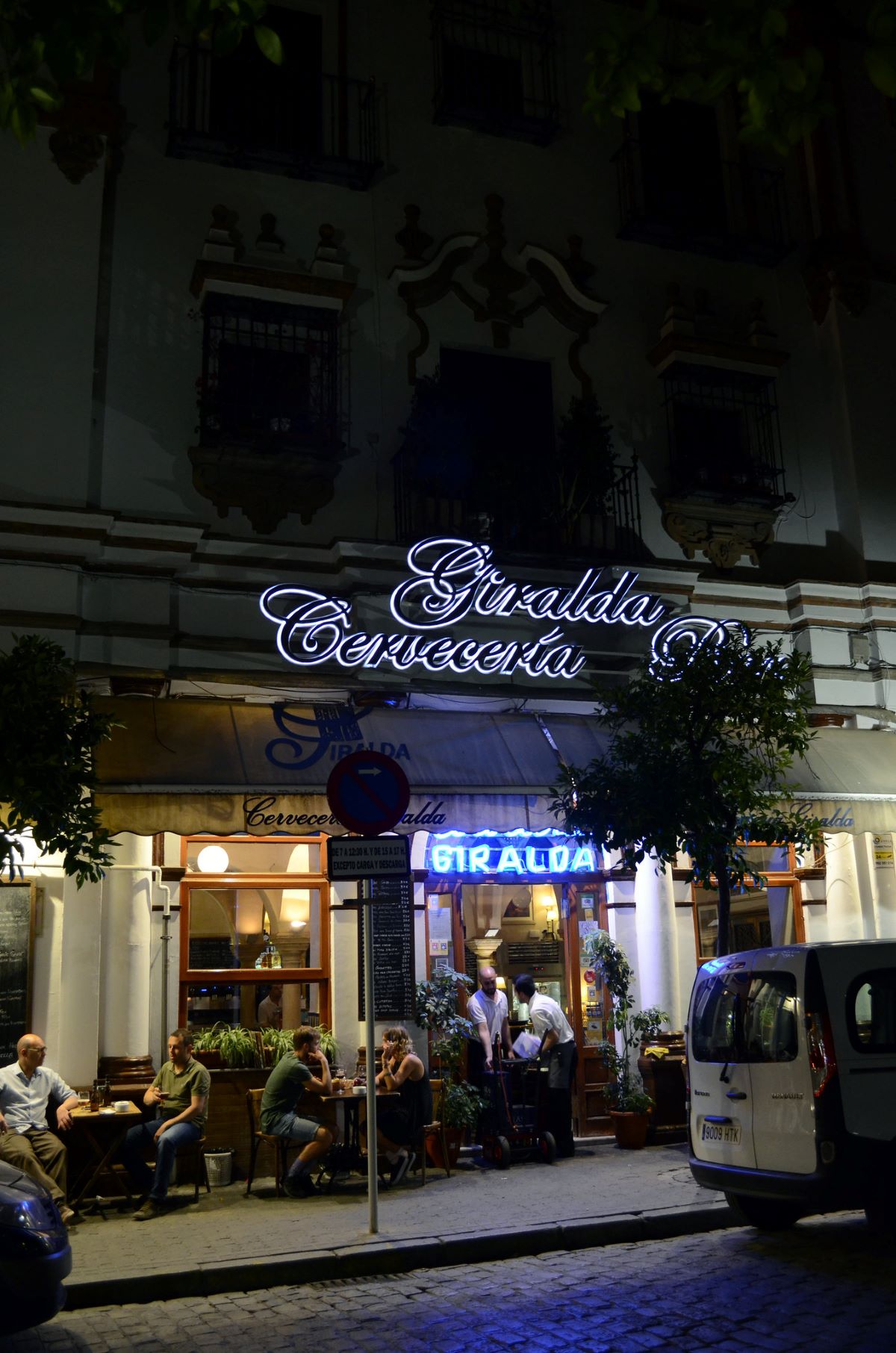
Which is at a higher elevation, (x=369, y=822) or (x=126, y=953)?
(x=369, y=822)

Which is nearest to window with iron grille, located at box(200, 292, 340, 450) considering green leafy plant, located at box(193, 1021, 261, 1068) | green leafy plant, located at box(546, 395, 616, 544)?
green leafy plant, located at box(546, 395, 616, 544)

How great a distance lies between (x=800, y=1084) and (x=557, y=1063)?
16.3 feet

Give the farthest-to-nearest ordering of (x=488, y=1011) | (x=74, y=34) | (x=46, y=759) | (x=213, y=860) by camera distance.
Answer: (x=488, y=1011)
(x=213, y=860)
(x=46, y=759)
(x=74, y=34)

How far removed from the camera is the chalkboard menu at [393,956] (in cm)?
1268

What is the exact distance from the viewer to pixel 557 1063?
12.3 metres

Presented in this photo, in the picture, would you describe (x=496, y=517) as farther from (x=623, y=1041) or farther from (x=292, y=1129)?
(x=292, y=1129)

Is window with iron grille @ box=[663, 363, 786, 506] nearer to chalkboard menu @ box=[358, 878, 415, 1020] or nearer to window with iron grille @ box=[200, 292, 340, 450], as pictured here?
window with iron grille @ box=[200, 292, 340, 450]

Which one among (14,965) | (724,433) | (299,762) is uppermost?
(724,433)

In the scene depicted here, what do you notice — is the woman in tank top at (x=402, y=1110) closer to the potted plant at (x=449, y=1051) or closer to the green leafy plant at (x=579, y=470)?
the potted plant at (x=449, y=1051)

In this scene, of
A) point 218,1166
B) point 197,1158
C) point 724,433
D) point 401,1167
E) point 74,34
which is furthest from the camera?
point 724,433

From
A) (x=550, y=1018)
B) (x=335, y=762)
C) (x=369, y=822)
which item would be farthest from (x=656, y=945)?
(x=369, y=822)

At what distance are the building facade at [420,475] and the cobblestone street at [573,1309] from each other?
14.7 ft

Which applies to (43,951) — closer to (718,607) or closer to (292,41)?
(718,607)

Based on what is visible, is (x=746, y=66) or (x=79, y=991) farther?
(x=79, y=991)
